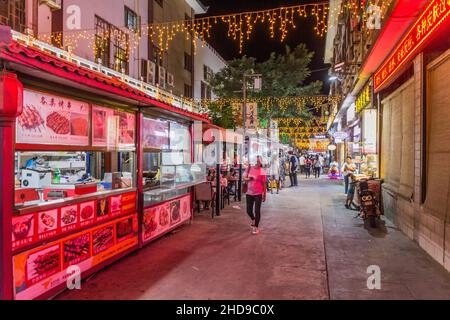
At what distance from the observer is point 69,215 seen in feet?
17.9

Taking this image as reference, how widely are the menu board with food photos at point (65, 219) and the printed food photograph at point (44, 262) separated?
0.56 ft

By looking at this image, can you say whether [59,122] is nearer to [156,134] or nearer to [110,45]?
[156,134]

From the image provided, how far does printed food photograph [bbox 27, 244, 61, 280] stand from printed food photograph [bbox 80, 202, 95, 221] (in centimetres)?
72

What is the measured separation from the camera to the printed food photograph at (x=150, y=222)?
307 inches

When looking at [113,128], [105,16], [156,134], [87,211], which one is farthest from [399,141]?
[105,16]

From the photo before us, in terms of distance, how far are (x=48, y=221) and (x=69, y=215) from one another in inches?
18.3

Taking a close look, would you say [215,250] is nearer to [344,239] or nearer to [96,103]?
[344,239]

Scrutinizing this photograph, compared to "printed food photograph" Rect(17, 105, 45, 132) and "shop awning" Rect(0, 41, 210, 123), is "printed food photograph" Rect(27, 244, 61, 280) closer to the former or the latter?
"printed food photograph" Rect(17, 105, 45, 132)

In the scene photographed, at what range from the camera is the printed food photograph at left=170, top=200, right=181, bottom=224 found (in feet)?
30.0

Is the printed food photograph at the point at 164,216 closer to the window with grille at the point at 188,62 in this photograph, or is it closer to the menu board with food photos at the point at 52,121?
the menu board with food photos at the point at 52,121

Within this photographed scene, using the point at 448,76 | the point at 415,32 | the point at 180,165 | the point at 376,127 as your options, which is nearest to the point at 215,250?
the point at 180,165

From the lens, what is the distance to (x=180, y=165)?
1030 cm

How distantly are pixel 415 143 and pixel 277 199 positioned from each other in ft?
27.1

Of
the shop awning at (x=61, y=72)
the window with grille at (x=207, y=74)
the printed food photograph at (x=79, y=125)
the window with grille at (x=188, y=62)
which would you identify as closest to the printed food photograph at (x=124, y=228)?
the printed food photograph at (x=79, y=125)
